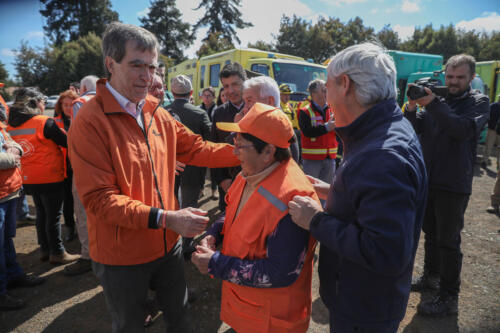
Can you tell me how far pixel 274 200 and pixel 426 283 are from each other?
285 centimetres

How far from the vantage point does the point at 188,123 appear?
3.86m

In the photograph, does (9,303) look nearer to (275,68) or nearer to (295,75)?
(275,68)

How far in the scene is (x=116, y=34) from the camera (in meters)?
1.59

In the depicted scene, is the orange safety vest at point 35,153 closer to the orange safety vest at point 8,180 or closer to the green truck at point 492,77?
the orange safety vest at point 8,180

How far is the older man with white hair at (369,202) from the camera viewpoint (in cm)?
114

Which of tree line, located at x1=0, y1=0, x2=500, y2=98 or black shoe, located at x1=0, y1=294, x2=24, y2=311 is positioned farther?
tree line, located at x1=0, y1=0, x2=500, y2=98

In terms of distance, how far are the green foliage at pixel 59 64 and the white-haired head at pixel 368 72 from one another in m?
38.6

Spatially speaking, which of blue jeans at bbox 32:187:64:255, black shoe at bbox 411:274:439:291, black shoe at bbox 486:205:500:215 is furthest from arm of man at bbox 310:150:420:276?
black shoe at bbox 486:205:500:215

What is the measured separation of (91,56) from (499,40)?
45.9 m

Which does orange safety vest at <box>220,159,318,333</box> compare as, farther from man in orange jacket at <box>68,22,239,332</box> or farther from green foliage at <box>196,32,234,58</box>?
green foliage at <box>196,32,234,58</box>

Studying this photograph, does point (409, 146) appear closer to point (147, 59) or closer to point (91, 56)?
point (147, 59)

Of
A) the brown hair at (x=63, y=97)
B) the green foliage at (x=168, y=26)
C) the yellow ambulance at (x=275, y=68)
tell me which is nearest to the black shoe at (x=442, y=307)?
the brown hair at (x=63, y=97)

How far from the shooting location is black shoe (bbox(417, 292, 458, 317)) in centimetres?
284

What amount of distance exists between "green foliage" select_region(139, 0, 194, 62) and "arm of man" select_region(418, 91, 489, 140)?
151 ft
